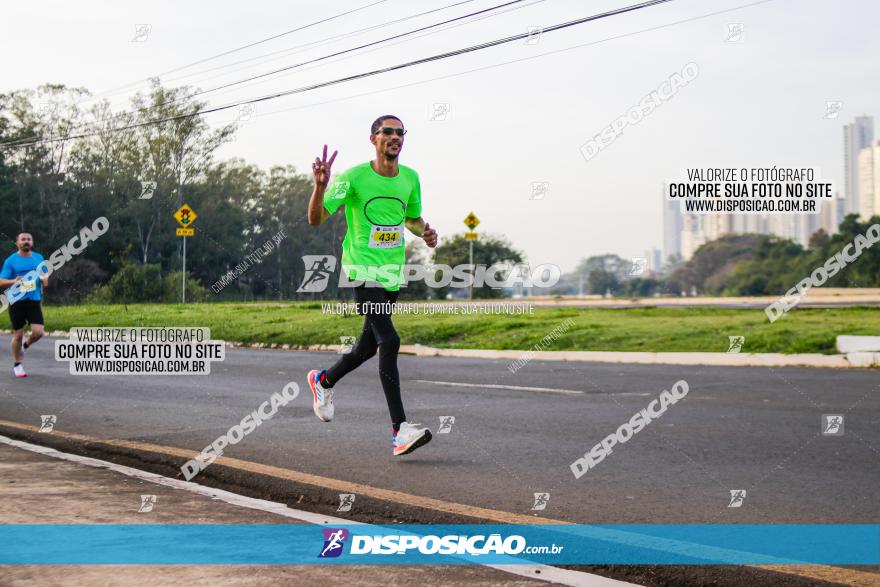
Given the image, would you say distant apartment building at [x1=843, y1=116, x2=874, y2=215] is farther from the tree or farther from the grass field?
the grass field

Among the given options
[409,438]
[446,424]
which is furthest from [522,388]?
[409,438]

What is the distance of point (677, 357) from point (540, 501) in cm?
1105

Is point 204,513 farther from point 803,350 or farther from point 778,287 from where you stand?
point 778,287

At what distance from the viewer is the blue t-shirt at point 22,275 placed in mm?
13109

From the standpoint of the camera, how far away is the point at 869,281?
48750 mm

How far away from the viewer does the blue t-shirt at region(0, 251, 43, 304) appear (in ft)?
43.0

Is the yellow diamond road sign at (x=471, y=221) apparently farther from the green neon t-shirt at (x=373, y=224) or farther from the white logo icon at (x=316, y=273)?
the green neon t-shirt at (x=373, y=224)

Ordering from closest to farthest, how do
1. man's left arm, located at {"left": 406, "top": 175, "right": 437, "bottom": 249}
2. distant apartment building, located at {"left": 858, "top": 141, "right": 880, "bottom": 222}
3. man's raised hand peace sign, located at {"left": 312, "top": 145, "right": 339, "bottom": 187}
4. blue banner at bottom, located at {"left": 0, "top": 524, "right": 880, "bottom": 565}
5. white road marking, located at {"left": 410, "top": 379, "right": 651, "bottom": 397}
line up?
blue banner at bottom, located at {"left": 0, "top": 524, "right": 880, "bottom": 565} → man's raised hand peace sign, located at {"left": 312, "top": 145, "right": 339, "bottom": 187} → man's left arm, located at {"left": 406, "top": 175, "right": 437, "bottom": 249} → white road marking, located at {"left": 410, "top": 379, "right": 651, "bottom": 397} → distant apartment building, located at {"left": 858, "top": 141, "right": 880, "bottom": 222}

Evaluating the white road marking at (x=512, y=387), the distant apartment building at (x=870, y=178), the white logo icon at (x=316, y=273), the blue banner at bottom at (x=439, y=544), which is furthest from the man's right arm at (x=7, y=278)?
the distant apartment building at (x=870, y=178)

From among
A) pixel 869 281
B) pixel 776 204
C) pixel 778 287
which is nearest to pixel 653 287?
pixel 778 287

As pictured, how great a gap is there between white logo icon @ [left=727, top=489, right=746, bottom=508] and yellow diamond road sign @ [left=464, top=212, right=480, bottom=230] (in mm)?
25618

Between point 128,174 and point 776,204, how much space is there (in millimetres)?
45928

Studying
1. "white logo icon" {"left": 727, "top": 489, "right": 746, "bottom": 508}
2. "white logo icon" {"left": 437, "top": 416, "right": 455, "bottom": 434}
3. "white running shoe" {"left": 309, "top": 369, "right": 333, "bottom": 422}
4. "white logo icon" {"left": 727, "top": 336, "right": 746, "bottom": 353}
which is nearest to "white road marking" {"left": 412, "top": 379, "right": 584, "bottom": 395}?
"white logo icon" {"left": 437, "top": 416, "right": 455, "bottom": 434}

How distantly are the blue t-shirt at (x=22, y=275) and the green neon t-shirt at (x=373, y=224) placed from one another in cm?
830
